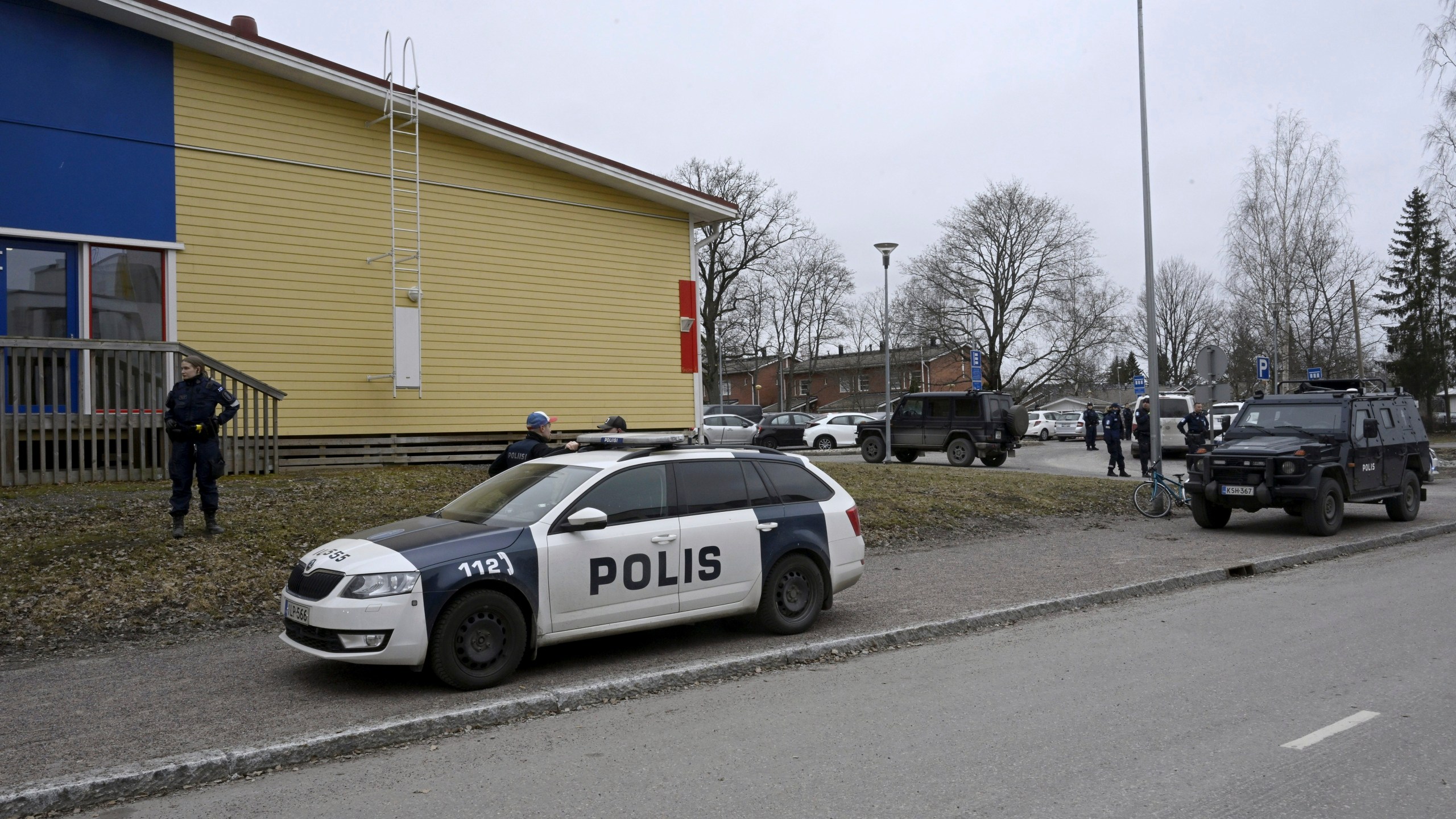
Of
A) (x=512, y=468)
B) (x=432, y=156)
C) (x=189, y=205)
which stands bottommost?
(x=512, y=468)

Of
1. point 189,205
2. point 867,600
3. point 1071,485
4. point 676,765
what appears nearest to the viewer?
point 676,765

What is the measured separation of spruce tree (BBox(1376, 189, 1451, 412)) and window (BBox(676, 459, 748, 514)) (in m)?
57.6

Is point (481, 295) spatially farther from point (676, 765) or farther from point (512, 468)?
point (676, 765)

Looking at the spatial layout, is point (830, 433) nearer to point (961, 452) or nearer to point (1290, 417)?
point (961, 452)

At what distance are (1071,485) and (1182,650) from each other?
11.8 m

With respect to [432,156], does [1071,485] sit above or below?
below

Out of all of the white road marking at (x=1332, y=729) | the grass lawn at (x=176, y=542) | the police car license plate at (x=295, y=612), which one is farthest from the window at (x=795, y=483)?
the grass lawn at (x=176, y=542)

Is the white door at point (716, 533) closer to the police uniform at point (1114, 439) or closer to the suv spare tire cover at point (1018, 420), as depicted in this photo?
the police uniform at point (1114, 439)

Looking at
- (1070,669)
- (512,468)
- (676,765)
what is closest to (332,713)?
(676,765)

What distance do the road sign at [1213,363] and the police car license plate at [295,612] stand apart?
14813 millimetres

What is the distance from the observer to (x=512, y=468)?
26.5 ft

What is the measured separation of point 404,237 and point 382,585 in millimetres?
11116

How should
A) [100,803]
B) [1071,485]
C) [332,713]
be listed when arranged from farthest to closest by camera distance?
[1071,485] < [332,713] < [100,803]

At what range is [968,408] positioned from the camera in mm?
25359
